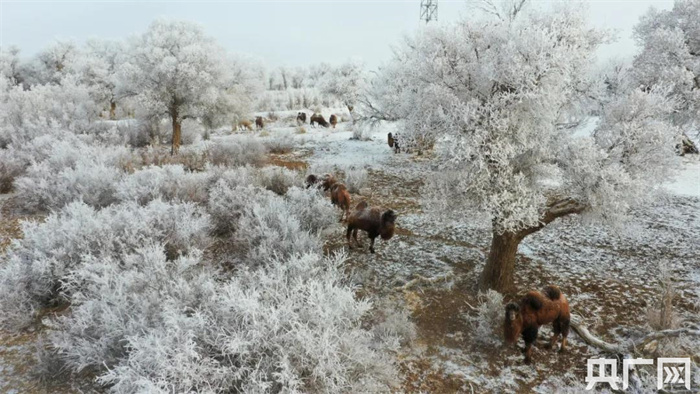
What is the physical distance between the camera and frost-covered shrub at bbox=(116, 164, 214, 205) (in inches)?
389

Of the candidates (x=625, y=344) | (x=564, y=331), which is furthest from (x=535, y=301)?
(x=625, y=344)

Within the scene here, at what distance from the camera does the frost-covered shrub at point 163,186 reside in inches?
389

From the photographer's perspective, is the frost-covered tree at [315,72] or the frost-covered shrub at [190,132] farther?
the frost-covered tree at [315,72]

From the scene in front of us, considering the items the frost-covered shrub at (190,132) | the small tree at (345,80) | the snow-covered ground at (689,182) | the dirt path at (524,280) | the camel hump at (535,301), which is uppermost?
the small tree at (345,80)

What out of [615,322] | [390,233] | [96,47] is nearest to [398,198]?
[390,233]

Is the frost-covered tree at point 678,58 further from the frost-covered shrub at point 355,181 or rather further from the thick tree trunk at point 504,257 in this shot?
the frost-covered shrub at point 355,181

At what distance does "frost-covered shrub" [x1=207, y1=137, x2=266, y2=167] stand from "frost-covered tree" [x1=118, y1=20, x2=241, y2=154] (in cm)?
296

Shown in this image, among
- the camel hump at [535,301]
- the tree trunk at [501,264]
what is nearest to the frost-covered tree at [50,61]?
the tree trunk at [501,264]

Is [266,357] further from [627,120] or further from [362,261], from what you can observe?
[627,120]

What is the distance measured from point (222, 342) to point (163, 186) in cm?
776

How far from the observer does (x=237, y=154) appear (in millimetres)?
18203

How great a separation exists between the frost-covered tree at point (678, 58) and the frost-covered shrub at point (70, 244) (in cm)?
1507

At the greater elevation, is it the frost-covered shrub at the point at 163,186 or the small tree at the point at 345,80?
the small tree at the point at 345,80

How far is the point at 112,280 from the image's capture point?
18.0 feet
